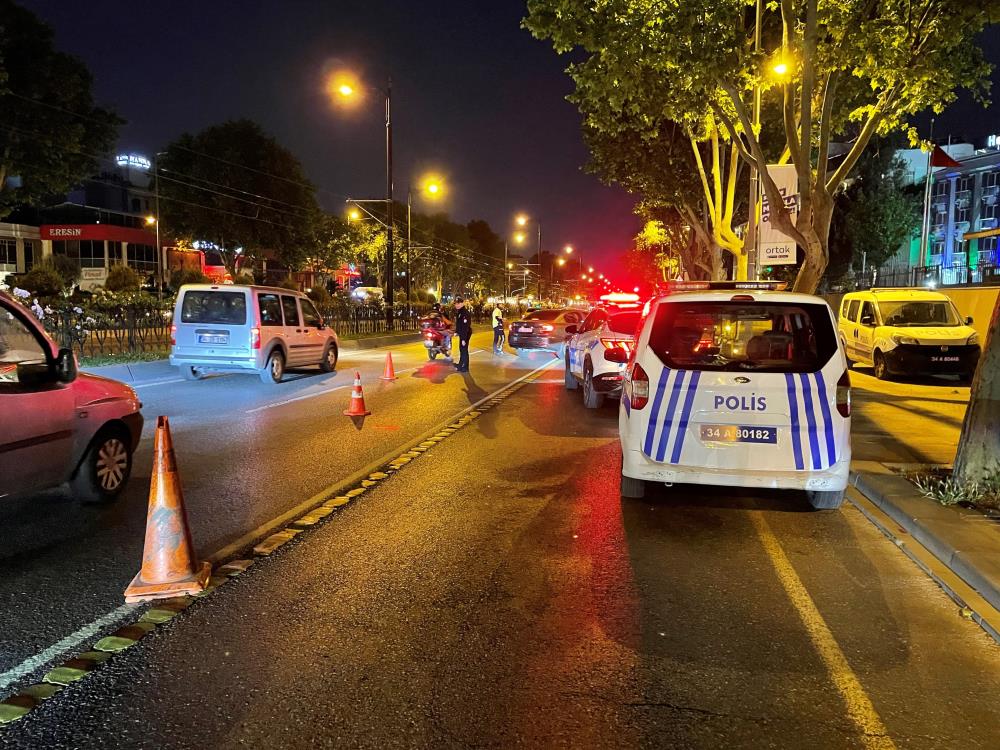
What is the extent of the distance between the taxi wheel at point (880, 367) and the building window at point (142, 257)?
61421 millimetres

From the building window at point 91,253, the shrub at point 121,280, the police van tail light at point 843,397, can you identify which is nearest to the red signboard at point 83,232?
the building window at point 91,253

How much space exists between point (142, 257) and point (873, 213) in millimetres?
57076

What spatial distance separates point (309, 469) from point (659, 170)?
2358 cm

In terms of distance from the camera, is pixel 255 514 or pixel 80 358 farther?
pixel 80 358

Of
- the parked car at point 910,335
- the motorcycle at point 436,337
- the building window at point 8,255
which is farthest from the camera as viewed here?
the building window at point 8,255

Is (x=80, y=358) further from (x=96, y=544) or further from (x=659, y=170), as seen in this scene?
(x=659, y=170)

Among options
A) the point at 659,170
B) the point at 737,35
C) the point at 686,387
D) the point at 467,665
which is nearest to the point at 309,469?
the point at 686,387

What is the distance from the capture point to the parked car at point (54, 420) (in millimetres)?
5328

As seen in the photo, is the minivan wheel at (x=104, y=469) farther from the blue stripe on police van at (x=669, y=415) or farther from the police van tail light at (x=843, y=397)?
the police van tail light at (x=843, y=397)

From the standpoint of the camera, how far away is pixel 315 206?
50469 mm

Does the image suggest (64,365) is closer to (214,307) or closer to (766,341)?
(766,341)

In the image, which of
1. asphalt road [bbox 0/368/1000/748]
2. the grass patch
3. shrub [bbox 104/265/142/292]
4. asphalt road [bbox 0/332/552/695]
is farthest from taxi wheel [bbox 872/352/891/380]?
shrub [bbox 104/265/142/292]

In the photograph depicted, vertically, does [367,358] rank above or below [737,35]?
below

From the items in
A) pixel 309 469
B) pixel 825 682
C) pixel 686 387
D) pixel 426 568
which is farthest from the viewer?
pixel 309 469
